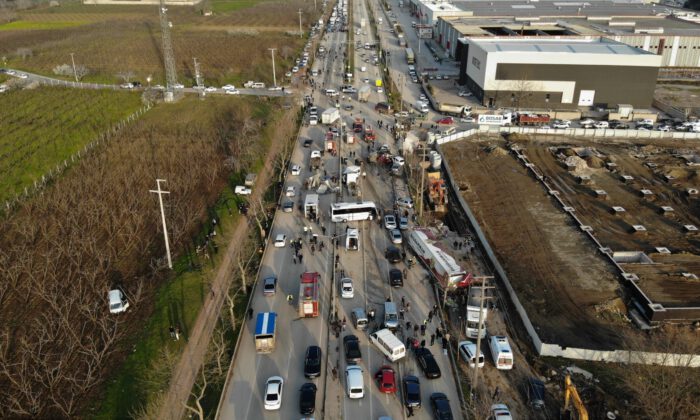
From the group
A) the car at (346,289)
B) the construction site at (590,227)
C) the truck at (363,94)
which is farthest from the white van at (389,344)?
the truck at (363,94)

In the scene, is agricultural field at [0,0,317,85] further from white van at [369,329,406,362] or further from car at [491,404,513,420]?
car at [491,404,513,420]

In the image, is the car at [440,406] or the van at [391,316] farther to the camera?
the van at [391,316]

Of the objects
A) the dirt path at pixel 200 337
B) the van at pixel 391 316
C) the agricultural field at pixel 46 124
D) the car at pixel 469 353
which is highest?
the agricultural field at pixel 46 124

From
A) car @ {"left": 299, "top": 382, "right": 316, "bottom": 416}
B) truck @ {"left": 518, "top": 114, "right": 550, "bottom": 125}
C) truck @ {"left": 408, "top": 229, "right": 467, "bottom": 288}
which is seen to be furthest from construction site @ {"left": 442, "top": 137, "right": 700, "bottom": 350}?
car @ {"left": 299, "top": 382, "right": 316, "bottom": 416}

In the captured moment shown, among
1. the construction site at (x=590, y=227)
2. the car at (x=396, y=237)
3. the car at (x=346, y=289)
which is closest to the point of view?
the construction site at (x=590, y=227)

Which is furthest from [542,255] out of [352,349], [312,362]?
[312,362]

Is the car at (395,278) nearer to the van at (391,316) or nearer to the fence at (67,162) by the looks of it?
the van at (391,316)

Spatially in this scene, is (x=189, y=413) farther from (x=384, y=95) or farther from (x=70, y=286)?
(x=384, y=95)
